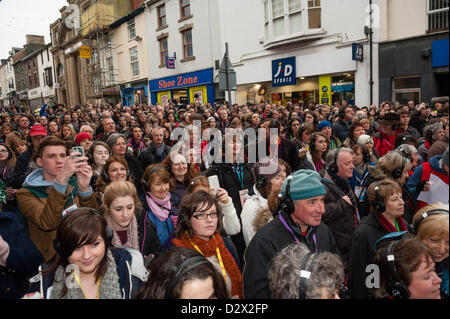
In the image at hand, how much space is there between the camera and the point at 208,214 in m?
2.34

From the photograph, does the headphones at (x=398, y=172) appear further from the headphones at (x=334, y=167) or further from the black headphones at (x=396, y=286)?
the black headphones at (x=396, y=286)

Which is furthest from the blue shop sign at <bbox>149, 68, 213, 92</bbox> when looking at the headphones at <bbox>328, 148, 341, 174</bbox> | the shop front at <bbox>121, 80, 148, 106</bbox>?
the headphones at <bbox>328, 148, 341, 174</bbox>

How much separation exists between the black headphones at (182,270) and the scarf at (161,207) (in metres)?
1.51

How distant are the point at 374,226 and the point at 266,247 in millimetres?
1060

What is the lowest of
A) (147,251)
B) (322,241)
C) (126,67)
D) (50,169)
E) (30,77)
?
(147,251)

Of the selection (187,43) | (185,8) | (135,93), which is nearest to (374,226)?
(187,43)

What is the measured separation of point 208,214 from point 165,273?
0.85 meters

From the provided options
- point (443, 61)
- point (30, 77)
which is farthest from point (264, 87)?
point (30, 77)

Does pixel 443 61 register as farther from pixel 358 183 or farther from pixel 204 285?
pixel 358 183

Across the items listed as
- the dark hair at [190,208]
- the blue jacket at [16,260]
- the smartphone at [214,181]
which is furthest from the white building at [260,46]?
the blue jacket at [16,260]

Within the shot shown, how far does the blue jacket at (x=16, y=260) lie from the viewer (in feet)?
6.30

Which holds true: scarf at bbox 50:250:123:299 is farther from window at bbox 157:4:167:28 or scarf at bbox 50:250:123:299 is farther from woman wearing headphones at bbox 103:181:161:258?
window at bbox 157:4:167:28

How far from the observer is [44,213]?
2148mm
